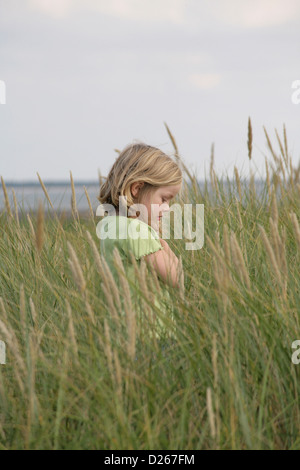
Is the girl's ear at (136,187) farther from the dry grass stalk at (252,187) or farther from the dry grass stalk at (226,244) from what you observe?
the dry grass stalk at (252,187)

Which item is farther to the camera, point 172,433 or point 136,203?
point 136,203

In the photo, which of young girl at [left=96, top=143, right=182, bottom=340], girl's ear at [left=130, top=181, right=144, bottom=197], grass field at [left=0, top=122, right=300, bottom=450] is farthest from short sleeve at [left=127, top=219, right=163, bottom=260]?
grass field at [left=0, top=122, right=300, bottom=450]

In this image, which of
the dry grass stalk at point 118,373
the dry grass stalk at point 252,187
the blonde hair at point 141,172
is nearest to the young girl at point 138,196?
the blonde hair at point 141,172

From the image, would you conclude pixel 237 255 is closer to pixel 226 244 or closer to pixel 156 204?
pixel 226 244

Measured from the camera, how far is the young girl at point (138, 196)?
2379 millimetres

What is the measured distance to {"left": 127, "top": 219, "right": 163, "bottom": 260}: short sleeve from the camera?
2.32 metres

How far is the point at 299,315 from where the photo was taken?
184 cm

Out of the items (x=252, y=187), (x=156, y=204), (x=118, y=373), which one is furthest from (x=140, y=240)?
(x=252, y=187)

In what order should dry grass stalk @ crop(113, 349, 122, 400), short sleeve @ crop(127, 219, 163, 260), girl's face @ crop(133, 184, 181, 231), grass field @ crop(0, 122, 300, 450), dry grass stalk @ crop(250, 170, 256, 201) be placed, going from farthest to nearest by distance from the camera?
dry grass stalk @ crop(250, 170, 256, 201) < girl's face @ crop(133, 184, 181, 231) < short sleeve @ crop(127, 219, 163, 260) < grass field @ crop(0, 122, 300, 450) < dry grass stalk @ crop(113, 349, 122, 400)

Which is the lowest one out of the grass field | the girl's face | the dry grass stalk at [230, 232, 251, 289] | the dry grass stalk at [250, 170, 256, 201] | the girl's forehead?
the grass field

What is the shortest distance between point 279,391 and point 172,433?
0.31 m

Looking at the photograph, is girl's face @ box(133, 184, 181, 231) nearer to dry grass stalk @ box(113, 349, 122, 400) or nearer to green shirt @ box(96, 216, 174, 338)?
green shirt @ box(96, 216, 174, 338)
